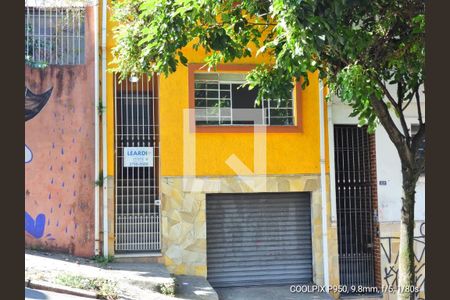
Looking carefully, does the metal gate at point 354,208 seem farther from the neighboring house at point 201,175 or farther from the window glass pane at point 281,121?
the window glass pane at point 281,121

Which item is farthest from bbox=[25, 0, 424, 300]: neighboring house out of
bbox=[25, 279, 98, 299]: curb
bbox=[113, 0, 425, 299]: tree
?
bbox=[25, 279, 98, 299]: curb

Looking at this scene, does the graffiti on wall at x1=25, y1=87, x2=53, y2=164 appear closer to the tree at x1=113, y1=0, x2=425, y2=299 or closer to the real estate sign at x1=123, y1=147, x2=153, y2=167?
the real estate sign at x1=123, y1=147, x2=153, y2=167

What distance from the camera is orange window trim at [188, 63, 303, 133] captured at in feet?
32.9

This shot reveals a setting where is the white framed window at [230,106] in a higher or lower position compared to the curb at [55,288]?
higher

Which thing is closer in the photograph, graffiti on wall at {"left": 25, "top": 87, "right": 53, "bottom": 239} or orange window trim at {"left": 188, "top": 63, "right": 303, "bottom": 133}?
graffiti on wall at {"left": 25, "top": 87, "right": 53, "bottom": 239}

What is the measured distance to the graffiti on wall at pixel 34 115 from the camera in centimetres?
927

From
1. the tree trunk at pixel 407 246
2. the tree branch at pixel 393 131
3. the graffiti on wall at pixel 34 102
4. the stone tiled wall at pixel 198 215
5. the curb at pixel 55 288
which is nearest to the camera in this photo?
the tree trunk at pixel 407 246

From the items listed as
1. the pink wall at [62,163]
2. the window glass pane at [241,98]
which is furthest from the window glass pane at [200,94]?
the pink wall at [62,163]

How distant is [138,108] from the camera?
10062 mm

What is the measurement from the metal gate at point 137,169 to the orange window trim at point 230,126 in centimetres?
72

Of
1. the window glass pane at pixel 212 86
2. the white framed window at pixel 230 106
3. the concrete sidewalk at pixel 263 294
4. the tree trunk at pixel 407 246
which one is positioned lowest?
the concrete sidewalk at pixel 263 294

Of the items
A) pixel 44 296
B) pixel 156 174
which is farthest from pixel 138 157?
pixel 44 296

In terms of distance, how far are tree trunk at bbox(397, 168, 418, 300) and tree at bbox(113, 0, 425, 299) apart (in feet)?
0.04

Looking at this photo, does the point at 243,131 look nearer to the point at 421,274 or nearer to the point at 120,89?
the point at 120,89
